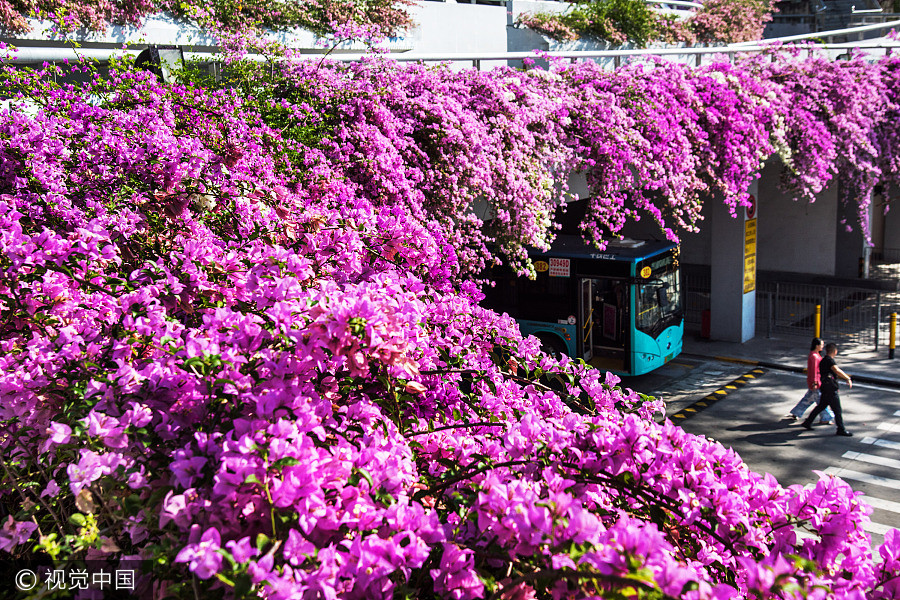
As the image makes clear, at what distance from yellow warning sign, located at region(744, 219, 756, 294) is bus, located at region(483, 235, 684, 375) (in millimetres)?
2821

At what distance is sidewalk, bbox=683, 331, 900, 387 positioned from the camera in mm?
14741

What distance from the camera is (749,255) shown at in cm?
1712

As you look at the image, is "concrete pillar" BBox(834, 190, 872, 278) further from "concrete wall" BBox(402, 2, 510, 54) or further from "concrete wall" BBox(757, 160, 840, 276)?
"concrete wall" BBox(402, 2, 510, 54)

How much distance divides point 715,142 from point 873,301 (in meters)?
10.3

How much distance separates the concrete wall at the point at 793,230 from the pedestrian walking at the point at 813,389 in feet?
36.8

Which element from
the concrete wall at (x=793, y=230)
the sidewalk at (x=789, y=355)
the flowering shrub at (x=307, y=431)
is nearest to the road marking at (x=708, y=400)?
the sidewalk at (x=789, y=355)

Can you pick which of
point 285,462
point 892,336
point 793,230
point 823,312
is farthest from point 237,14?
point 793,230

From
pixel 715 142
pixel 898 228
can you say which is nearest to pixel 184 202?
pixel 715 142

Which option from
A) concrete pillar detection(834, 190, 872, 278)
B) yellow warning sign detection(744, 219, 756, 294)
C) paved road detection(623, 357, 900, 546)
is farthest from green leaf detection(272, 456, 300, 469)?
concrete pillar detection(834, 190, 872, 278)

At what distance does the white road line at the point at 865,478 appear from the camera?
9.88 m

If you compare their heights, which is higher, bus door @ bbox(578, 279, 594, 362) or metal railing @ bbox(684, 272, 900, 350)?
bus door @ bbox(578, 279, 594, 362)

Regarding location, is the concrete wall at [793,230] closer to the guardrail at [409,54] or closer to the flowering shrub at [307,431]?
the guardrail at [409,54]

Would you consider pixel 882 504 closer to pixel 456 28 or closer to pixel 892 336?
pixel 892 336

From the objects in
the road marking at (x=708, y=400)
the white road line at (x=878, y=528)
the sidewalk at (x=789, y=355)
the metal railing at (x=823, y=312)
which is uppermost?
the metal railing at (x=823, y=312)
